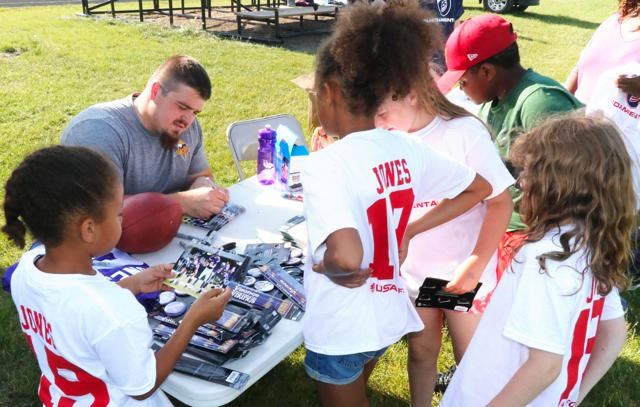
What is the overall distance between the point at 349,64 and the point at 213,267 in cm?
95

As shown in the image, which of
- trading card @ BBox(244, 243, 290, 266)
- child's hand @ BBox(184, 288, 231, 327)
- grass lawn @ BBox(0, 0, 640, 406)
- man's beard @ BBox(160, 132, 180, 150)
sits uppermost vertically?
man's beard @ BBox(160, 132, 180, 150)

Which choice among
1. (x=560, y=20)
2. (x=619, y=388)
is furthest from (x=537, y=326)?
(x=560, y=20)

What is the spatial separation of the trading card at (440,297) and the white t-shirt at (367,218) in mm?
353

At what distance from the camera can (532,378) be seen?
1407 millimetres

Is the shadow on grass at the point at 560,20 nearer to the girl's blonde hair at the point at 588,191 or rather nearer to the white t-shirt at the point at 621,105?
the white t-shirt at the point at 621,105

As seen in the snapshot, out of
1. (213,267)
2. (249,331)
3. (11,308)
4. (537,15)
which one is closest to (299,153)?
(213,267)

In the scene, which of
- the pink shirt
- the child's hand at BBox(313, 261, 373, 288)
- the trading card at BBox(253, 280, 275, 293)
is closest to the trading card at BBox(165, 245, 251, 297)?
the trading card at BBox(253, 280, 275, 293)

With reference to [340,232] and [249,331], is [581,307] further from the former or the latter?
[249,331]

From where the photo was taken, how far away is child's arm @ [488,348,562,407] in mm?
1395

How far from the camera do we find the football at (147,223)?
2.12m

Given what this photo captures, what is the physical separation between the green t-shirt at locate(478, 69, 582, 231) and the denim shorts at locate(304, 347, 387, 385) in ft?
3.42

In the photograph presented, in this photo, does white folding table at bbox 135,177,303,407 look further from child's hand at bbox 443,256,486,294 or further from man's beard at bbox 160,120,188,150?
child's hand at bbox 443,256,486,294

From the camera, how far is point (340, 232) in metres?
1.34

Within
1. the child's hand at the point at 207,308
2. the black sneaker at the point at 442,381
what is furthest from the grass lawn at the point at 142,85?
the child's hand at the point at 207,308
